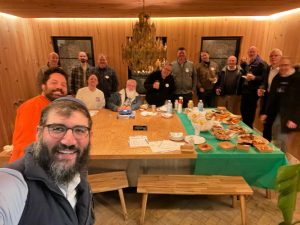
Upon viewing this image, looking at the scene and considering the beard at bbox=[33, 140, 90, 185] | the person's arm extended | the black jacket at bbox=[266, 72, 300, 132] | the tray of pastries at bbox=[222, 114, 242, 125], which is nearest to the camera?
the person's arm extended

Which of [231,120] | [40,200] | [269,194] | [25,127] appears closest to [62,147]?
[40,200]

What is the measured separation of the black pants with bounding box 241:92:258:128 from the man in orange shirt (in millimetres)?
3443

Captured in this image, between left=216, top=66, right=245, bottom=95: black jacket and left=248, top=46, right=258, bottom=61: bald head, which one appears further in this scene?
left=216, top=66, right=245, bottom=95: black jacket

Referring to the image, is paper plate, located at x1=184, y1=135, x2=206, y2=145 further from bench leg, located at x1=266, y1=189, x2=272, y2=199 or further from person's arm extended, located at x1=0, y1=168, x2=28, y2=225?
person's arm extended, located at x1=0, y1=168, x2=28, y2=225

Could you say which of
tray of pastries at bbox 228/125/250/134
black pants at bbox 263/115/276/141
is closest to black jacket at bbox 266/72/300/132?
black pants at bbox 263/115/276/141

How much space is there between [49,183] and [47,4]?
312 cm

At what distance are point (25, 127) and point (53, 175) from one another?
0.75 meters

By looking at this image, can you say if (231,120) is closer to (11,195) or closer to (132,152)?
(132,152)

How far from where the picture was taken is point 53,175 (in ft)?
2.71

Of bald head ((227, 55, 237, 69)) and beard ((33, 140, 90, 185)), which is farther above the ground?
bald head ((227, 55, 237, 69))

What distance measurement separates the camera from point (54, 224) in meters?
0.73

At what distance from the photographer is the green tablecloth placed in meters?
1.83

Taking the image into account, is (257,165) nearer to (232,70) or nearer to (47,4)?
(232,70)

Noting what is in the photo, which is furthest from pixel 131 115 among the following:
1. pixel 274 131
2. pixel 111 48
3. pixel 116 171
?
pixel 111 48
